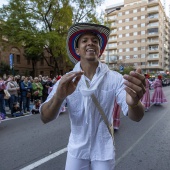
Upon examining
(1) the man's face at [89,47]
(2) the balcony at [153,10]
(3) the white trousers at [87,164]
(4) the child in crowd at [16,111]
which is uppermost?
(2) the balcony at [153,10]

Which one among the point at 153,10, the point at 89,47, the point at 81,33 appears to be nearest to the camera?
the point at 89,47

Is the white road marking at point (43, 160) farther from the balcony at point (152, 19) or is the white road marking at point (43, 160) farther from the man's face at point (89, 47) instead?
the balcony at point (152, 19)

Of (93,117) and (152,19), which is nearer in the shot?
(93,117)

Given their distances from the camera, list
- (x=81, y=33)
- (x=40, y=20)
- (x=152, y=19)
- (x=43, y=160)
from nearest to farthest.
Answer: (x=81, y=33), (x=43, y=160), (x=40, y=20), (x=152, y=19)

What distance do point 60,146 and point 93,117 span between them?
3179 mm

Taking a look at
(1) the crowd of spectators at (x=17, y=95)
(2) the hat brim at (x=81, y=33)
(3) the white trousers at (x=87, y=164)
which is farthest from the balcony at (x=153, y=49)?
(3) the white trousers at (x=87, y=164)

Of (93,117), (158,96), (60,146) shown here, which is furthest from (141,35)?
(93,117)

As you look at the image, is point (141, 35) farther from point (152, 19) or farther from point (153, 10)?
point (153, 10)

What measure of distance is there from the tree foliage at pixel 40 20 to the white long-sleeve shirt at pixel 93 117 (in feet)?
55.6

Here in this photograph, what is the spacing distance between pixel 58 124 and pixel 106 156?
5351 millimetres

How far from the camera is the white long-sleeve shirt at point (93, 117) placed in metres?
1.54

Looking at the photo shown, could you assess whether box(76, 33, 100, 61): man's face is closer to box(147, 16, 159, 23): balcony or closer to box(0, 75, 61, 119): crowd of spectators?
box(0, 75, 61, 119): crowd of spectators

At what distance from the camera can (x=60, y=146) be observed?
176 inches

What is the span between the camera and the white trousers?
4.97 feet
